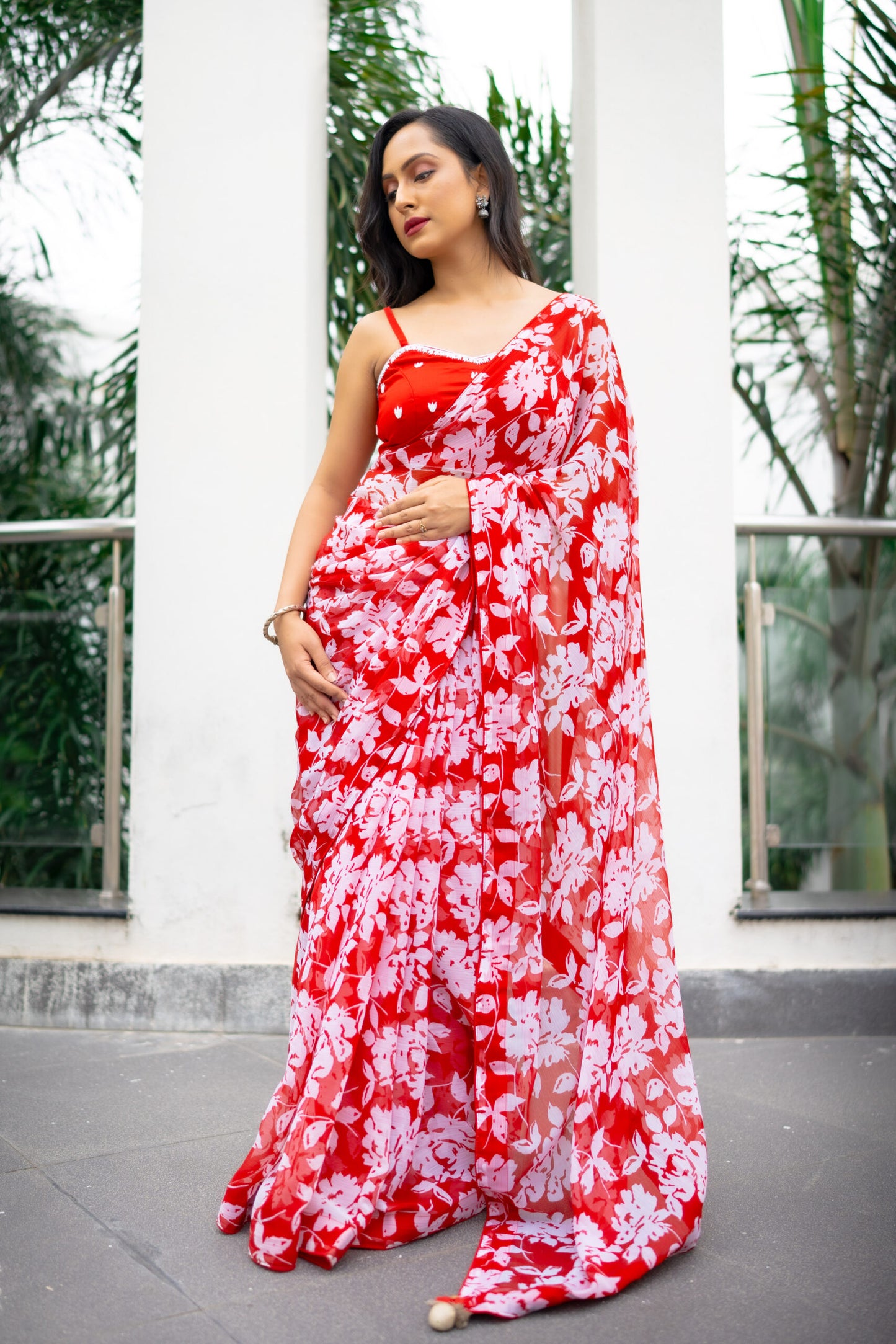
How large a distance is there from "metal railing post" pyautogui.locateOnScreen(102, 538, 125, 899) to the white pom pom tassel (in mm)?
2129

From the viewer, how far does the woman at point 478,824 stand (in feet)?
5.58

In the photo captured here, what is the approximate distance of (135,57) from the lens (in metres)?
4.21

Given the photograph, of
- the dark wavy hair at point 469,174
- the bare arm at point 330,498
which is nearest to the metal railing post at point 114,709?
the bare arm at point 330,498

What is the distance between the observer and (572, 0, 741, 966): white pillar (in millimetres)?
3094

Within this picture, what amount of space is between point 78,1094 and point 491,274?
2.02 metres

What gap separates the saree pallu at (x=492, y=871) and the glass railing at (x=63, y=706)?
5.35 feet

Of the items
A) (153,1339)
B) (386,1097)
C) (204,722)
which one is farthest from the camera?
(204,722)

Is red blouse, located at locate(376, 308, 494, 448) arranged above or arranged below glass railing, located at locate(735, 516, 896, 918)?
above

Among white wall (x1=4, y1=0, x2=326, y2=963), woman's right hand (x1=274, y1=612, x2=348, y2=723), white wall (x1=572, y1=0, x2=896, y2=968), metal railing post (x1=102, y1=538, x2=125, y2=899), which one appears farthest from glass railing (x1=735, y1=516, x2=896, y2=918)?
metal railing post (x1=102, y1=538, x2=125, y2=899)

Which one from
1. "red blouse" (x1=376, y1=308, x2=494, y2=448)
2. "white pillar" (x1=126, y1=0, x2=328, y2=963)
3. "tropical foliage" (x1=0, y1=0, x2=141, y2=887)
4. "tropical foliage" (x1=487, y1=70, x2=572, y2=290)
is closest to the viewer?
"red blouse" (x1=376, y1=308, x2=494, y2=448)

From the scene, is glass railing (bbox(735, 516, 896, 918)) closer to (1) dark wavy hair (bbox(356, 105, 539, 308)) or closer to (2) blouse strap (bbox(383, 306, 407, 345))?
(1) dark wavy hair (bbox(356, 105, 539, 308))

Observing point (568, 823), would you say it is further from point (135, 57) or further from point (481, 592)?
point (135, 57)

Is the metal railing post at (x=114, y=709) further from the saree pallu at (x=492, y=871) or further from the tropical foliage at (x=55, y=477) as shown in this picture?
the saree pallu at (x=492, y=871)

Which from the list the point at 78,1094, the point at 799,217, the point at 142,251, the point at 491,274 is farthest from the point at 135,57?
the point at 78,1094
